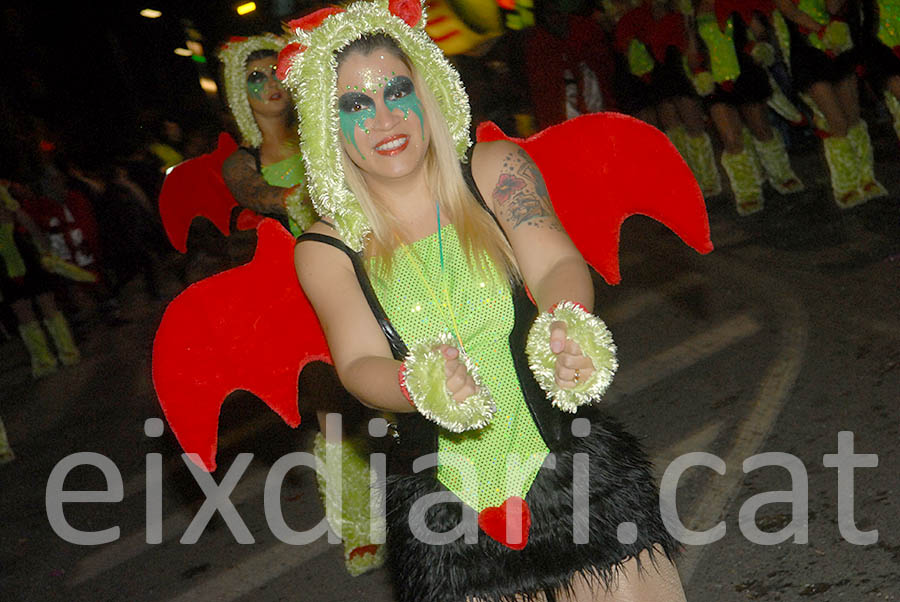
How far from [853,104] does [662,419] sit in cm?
378

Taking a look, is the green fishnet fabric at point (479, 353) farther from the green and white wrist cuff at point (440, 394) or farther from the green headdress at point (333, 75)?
the green and white wrist cuff at point (440, 394)

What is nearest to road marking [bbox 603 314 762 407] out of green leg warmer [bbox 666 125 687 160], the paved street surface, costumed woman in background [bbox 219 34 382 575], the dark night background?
the paved street surface

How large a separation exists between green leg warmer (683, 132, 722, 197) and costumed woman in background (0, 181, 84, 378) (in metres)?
6.53

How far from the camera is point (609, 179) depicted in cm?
267

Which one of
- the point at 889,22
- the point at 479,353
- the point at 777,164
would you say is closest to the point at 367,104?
the point at 479,353

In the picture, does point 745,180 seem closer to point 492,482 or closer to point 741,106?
point 741,106

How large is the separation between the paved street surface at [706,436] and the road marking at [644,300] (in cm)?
2

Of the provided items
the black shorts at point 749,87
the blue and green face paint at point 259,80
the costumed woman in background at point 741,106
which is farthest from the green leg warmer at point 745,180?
the blue and green face paint at point 259,80

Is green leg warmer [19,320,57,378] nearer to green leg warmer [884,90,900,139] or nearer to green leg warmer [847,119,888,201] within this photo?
green leg warmer [847,119,888,201]

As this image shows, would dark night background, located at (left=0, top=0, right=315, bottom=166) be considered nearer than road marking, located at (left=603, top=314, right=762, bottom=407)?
No

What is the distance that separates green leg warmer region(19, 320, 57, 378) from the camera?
908cm

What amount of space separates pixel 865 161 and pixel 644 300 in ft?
7.09

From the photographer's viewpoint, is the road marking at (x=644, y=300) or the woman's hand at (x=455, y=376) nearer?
the woman's hand at (x=455, y=376)

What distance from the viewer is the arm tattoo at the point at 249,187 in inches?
168
